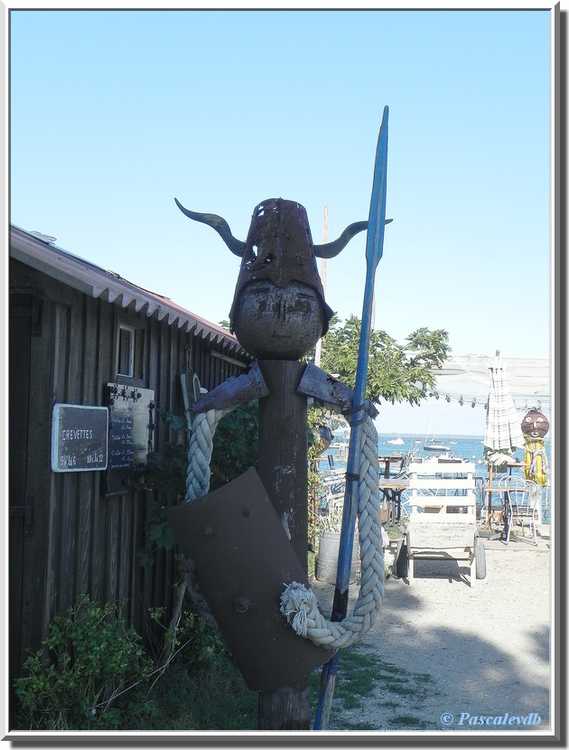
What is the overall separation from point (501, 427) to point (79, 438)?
11.6 metres

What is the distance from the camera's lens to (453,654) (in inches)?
263

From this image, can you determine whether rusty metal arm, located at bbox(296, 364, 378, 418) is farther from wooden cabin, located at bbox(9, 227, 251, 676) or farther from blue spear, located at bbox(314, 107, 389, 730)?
wooden cabin, located at bbox(9, 227, 251, 676)

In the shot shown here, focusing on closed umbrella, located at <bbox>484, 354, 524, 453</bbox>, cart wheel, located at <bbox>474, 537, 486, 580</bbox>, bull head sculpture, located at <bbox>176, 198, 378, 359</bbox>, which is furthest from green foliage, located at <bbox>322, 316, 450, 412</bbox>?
bull head sculpture, located at <bbox>176, 198, 378, 359</bbox>

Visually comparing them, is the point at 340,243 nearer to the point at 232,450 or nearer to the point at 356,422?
the point at 356,422

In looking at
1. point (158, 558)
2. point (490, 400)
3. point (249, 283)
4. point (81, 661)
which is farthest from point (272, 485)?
point (490, 400)

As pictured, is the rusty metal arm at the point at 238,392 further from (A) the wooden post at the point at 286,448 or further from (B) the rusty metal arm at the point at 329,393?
(B) the rusty metal arm at the point at 329,393

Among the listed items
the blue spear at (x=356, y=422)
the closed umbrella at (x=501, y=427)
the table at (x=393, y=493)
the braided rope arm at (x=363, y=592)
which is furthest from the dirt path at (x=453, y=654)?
the closed umbrella at (x=501, y=427)

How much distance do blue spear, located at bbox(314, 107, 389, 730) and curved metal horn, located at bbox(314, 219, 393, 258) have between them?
0.88 feet

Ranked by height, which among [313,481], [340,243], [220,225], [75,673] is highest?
[220,225]

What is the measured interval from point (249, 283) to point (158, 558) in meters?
2.53

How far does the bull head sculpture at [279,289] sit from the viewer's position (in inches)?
149

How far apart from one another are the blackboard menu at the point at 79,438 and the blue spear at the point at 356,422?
1.50 meters

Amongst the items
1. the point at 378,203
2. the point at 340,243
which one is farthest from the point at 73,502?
the point at 378,203

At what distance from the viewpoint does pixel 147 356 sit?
208 inches
